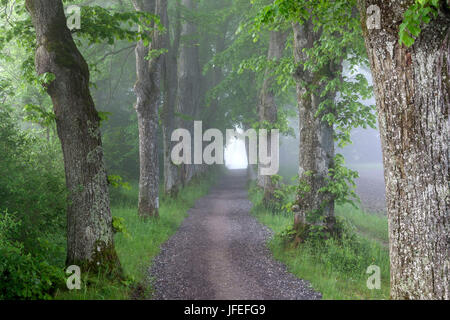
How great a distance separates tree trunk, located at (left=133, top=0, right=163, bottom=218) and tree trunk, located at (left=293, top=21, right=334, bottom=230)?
5706 mm

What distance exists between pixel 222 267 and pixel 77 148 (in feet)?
14.3

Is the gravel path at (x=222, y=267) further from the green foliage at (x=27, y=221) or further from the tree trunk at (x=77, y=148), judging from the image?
the green foliage at (x=27, y=221)

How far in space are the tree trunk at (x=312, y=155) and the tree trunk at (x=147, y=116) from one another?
5.71 m

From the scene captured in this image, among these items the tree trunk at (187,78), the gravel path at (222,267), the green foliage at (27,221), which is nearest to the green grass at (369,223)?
the gravel path at (222,267)

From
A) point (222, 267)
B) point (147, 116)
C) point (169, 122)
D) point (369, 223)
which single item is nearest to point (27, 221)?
point (222, 267)

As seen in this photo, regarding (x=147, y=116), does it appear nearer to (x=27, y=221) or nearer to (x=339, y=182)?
(x=27, y=221)

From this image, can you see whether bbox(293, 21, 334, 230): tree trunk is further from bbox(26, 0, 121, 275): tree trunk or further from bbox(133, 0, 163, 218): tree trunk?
bbox(133, 0, 163, 218): tree trunk

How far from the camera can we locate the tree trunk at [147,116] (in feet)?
39.3

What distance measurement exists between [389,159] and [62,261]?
604 centimetres

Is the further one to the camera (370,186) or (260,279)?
(370,186)

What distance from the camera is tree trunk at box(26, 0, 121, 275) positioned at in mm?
5871

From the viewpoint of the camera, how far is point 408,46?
144 inches
